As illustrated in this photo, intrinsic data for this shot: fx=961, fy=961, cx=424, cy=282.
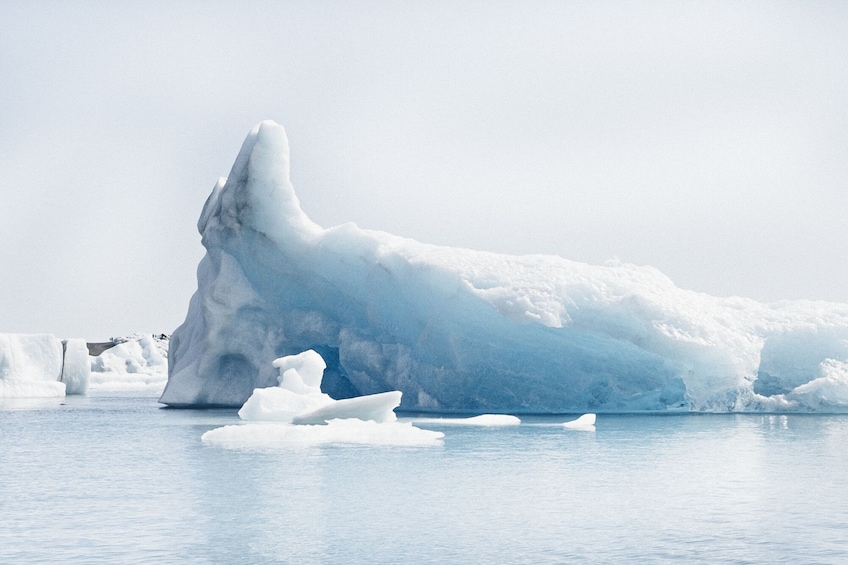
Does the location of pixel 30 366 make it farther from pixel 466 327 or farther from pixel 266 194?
pixel 466 327

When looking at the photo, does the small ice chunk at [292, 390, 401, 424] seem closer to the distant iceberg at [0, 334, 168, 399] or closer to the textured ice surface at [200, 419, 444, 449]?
the textured ice surface at [200, 419, 444, 449]

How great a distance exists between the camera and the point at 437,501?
7246mm

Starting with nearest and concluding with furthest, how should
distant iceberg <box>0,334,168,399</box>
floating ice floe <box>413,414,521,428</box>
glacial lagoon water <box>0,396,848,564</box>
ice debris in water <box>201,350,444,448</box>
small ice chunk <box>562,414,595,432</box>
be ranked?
1. glacial lagoon water <box>0,396,848,564</box>
2. ice debris in water <box>201,350,444,448</box>
3. small ice chunk <box>562,414,595,432</box>
4. floating ice floe <box>413,414,521,428</box>
5. distant iceberg <box>0,334,168,399</box>

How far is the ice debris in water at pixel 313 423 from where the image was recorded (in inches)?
458

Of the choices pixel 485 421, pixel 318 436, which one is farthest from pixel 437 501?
pixel 485 421

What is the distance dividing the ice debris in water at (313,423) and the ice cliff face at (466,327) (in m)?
3.55

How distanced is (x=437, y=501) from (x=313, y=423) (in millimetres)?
5797

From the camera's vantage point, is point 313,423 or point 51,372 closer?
point 313,423

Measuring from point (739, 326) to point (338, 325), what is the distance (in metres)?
7.63

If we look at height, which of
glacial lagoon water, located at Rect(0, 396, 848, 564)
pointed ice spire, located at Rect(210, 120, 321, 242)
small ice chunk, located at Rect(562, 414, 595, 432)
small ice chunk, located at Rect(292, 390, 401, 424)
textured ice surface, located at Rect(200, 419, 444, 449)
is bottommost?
glacial lagoon water, located at Rect(0, 396, 848, 564)

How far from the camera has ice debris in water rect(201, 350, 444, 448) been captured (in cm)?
1164

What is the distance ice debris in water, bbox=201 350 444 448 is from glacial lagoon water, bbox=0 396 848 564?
1.66 feet

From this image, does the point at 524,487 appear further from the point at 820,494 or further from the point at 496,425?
the point at 496,425

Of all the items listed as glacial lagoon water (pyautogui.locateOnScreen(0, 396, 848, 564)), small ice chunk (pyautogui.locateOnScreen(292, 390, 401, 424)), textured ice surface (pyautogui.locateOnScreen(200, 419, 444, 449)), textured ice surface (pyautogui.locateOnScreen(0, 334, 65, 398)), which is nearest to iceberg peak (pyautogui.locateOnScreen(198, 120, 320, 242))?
small ice chunk (pyautogui.locateOnScreen(292, 390, 401, 424))
